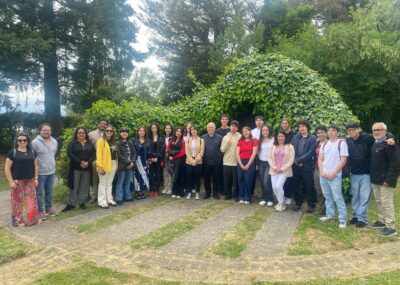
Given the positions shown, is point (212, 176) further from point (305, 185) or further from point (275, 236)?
point (275, 236)

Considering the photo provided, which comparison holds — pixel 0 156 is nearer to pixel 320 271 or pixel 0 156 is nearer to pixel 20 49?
pixel 20 49

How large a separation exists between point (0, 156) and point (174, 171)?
12387 mm

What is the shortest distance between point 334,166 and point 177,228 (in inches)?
115

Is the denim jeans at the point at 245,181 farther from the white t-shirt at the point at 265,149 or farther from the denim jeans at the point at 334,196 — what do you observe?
the denim jeans at the point at 334,196

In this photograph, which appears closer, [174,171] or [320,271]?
[320,271]

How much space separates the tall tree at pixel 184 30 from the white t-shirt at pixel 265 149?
1689cm

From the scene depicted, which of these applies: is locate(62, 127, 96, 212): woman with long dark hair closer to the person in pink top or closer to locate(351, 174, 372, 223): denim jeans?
the person in pink top

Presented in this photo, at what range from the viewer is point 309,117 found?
7.73m

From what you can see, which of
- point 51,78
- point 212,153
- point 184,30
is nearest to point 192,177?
point 212,153

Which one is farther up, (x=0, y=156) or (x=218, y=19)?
(x=218, y=19)

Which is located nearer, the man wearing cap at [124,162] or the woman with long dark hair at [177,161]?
the man wearing cap at [124,162]

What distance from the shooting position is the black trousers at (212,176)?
766 centimetres

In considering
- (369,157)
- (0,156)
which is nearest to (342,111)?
(369,157)

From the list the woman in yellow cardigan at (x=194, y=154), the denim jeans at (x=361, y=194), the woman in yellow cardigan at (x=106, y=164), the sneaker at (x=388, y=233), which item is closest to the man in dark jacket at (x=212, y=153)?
the woman in yellow cardigan at (x=194, y=154)
